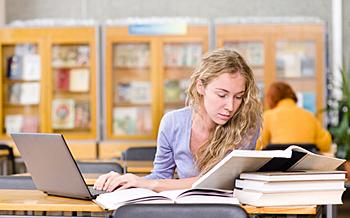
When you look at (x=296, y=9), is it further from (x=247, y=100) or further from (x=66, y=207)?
(x=66, y=207)

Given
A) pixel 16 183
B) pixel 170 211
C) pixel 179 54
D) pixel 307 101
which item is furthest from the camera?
pixel 179 54

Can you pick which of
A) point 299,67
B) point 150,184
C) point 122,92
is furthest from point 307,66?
point 150,184

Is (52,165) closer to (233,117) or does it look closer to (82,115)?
(233,117)

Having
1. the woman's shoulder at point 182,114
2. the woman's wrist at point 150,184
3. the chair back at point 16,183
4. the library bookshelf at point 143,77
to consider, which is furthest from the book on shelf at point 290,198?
the library bookshelf at point 143,77

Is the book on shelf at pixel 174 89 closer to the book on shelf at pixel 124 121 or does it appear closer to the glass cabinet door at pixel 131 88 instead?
the glass cabinet door at pixel 131 88

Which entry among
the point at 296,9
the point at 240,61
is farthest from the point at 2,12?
the point at 240,61

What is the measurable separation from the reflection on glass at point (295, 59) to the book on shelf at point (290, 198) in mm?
6046

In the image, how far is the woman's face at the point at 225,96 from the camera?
141 inches

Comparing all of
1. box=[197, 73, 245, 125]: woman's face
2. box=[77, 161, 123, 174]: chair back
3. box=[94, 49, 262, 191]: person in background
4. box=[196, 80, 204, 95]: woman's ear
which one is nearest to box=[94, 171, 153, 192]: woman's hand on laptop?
box=[94, 49, 262, 191]: person in background

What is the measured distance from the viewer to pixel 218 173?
3.15 m

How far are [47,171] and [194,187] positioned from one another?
637mm

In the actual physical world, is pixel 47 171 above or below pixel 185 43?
below

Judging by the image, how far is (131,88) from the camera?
9406 millimetres

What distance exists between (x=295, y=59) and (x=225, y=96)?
5.69 meters
